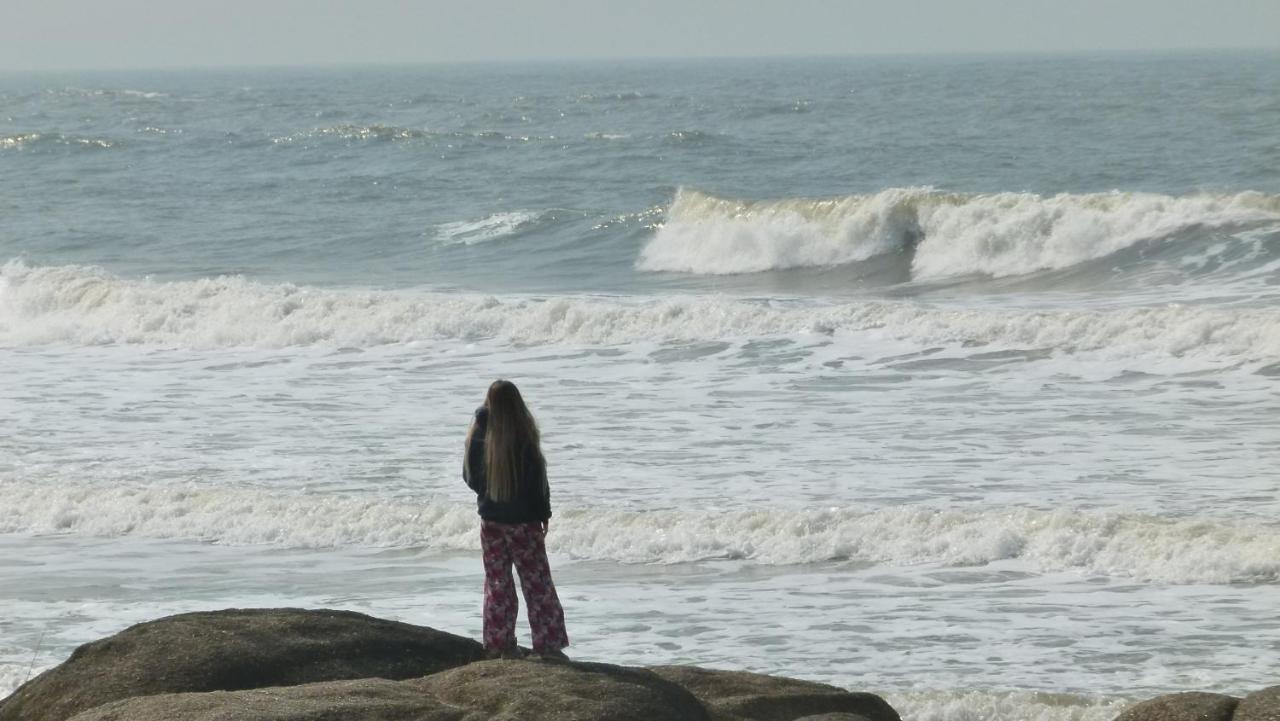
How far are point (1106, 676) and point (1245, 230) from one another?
18537 mm

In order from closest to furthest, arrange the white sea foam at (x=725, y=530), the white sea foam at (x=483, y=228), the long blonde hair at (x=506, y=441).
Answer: the long blonde hair at (x=506, y=441)
the white sea foam at (x=725, y=530)
the white sea foam at (x=483, y=228)

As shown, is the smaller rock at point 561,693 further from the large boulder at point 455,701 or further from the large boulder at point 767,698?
the large boulder at point 767,698

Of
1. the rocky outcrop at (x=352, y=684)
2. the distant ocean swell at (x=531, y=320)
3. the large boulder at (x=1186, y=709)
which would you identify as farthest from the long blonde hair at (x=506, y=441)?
the distant ocean swell at (x=531, y=320)

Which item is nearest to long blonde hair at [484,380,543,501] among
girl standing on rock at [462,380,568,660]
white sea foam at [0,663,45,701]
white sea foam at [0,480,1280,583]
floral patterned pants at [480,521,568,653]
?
girl standing on rock at [462,380,568,660]

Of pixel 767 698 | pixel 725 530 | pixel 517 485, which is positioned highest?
pixel 517 485

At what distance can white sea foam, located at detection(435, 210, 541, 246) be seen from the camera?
32.1 m

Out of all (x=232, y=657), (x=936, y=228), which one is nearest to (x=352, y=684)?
(x=232, y=657)

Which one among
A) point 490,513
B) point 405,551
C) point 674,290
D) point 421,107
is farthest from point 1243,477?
point 421,107

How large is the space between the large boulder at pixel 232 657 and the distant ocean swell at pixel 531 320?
13.5m

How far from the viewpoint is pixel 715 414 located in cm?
1630

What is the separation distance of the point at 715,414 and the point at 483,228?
57.3ft

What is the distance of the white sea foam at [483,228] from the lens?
32.1 meters

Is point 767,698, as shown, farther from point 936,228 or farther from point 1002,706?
point 936,228

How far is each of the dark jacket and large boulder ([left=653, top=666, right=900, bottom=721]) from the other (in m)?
0.98
